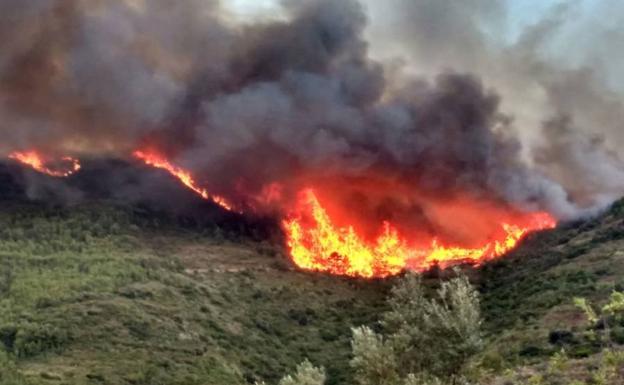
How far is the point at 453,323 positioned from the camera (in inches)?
1532

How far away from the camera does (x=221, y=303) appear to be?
371 feet

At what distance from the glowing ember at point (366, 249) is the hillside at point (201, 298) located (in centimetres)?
438

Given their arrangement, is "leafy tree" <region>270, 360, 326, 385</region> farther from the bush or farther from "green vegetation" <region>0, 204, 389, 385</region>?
the bush

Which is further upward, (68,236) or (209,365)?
(68,236)

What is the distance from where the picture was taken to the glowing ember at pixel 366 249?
13475 centimetres

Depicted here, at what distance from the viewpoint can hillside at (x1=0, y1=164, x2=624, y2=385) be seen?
84562 millimetres

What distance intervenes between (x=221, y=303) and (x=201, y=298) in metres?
3.33

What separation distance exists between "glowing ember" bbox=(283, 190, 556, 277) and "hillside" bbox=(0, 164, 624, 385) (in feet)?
14.4

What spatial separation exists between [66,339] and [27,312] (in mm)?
10257

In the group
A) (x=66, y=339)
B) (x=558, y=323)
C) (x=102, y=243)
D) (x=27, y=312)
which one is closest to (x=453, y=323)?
(x=558, y=323)

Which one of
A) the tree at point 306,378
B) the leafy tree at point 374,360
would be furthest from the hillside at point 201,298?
the tree at point 306,378

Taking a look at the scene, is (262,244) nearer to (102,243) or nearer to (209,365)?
(102,243)

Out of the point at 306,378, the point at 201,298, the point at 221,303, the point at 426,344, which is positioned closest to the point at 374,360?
the point at 426,344

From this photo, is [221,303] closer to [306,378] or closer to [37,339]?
[37,339]
